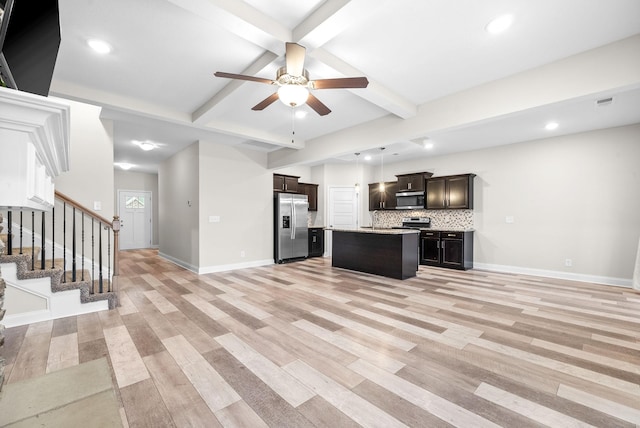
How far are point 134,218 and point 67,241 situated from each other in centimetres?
577

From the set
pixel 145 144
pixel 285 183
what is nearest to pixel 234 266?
pixel 285 183

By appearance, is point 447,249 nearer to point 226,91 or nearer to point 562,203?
point 562,203

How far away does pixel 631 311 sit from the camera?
11.2ft

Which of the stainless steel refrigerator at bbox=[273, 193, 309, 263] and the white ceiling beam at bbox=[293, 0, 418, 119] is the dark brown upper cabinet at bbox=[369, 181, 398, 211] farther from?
the white ceiling beam at bbox=[293, 0, 418, 119]

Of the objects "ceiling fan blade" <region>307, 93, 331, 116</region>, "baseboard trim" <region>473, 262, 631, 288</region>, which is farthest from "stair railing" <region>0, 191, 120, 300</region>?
"baseboard trim" <region>473, 262, 631, 288</region>

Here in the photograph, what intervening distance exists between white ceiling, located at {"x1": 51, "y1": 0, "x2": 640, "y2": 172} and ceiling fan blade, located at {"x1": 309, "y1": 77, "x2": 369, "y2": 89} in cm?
33

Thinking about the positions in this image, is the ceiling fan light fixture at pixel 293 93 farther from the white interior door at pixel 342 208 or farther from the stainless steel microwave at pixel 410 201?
the white interior door at pixel 342 208

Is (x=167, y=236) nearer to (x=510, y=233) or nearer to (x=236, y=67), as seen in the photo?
(x=236, y=67)

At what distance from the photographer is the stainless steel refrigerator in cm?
684

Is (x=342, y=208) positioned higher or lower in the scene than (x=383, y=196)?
lower

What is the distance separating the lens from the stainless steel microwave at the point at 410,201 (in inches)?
278

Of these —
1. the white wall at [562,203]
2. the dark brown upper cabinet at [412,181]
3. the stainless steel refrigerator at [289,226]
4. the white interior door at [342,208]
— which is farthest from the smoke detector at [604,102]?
the stainless steel refrigerator at [289,226]

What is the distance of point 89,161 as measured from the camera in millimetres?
4242

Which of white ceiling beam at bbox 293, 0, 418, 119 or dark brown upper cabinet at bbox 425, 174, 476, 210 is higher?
white ceiling beam at bbox 293, 0, 418, 119
